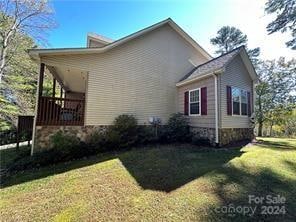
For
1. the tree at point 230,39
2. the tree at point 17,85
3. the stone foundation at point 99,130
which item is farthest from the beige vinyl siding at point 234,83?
the tree at point 17,85

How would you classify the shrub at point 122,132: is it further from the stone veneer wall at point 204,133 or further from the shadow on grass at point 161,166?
the stone veneer wall at point 204,133

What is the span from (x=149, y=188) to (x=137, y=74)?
739 cm

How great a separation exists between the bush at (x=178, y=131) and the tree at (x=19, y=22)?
1378cm

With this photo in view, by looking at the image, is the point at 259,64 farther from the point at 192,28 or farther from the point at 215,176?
the point at 215,176

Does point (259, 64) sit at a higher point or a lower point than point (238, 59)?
higher

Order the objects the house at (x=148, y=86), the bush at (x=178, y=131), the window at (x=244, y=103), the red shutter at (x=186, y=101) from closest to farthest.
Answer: the house at (x=148, y=86) < the bush at (x=178, y=131) < the window at (x=244, y=103) < the red shutter at (x=186, y=101)

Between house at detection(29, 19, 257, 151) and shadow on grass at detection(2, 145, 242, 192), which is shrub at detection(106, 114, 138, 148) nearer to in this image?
house at detection(29, 19, 257, 151)

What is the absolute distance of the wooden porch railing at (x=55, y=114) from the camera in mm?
7652

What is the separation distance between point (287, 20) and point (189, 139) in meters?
9.87

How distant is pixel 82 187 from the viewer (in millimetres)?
4465

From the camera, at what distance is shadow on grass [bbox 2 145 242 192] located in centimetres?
475

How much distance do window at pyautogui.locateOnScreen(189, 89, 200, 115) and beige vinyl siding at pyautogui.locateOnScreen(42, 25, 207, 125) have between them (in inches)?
52.5

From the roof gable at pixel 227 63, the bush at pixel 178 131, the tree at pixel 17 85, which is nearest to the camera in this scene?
the roof gable at pixel 227 63

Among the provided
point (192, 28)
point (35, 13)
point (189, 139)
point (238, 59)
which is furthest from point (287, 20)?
point (35, 13)
